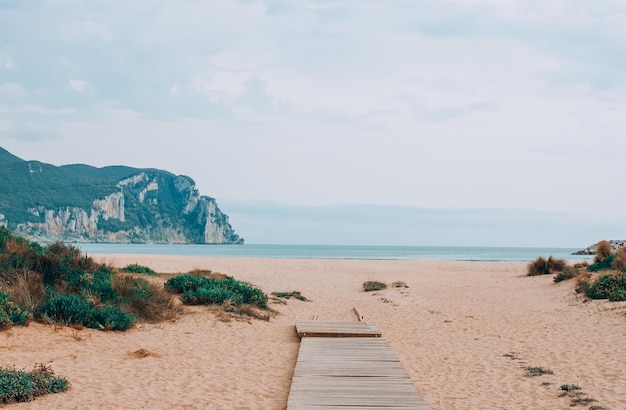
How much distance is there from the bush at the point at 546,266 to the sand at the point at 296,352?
389 inches

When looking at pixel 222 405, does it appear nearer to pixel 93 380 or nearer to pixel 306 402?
pixel 306 402

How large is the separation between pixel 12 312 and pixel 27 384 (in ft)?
13.1

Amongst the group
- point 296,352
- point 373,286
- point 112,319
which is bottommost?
point 373,286

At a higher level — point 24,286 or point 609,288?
point 24,286

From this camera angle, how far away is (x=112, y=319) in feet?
40.9

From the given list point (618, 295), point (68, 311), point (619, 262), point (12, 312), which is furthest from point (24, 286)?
point (619, 262)

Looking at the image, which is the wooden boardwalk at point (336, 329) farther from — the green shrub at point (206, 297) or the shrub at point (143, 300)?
the shrub at point (143, 300)

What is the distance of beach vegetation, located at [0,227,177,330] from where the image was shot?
12.0 metres

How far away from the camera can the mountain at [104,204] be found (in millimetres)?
132500

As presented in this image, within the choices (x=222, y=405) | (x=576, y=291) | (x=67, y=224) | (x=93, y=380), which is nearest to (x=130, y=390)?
(x=93, y=380)

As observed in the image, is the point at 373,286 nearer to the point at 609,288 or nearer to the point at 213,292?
the point at 609,288

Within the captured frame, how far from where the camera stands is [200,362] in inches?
413

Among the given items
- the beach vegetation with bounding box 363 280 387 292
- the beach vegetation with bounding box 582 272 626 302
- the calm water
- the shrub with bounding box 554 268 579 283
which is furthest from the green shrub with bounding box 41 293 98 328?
the calm water

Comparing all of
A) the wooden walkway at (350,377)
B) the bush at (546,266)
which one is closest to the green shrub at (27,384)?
the wooden walkway at (350,377)
